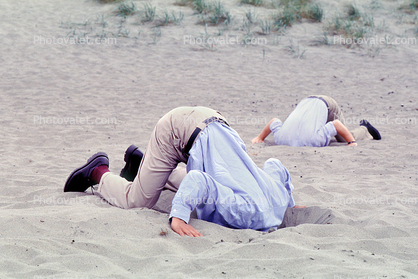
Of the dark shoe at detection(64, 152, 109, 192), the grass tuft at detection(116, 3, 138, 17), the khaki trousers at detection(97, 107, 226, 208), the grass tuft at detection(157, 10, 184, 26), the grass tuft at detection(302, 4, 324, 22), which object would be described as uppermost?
the grass tuft at detection(302, 4, 324, 22)

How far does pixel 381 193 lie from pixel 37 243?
2.65 meters

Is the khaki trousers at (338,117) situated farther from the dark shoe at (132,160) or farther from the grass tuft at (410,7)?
the grass tuft at (410,7)

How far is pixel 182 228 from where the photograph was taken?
2455 mm

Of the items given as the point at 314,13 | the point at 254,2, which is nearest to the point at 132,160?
the point at 314,13

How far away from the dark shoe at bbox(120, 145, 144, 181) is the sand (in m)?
0.33

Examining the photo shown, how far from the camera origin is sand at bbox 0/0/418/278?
2137 millimetres

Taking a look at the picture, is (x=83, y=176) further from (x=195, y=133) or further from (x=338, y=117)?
(x=338, y=117)

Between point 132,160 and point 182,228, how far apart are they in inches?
43.8

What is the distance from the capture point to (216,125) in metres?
2.68

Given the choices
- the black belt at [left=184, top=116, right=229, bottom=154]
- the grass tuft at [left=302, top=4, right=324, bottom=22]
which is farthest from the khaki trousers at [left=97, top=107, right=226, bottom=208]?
the grass tuft at [left=302, top=4, right=324, bottom=22]

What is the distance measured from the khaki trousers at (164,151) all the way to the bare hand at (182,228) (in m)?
0.41

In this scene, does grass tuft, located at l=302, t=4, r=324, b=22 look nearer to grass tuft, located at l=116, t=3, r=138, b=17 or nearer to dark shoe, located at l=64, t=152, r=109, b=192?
grass tuft, located at l=116, t=3, r=138, b=17

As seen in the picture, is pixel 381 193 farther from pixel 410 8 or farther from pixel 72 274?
pixel 410 8

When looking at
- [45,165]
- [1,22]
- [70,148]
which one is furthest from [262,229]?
[1,22]
